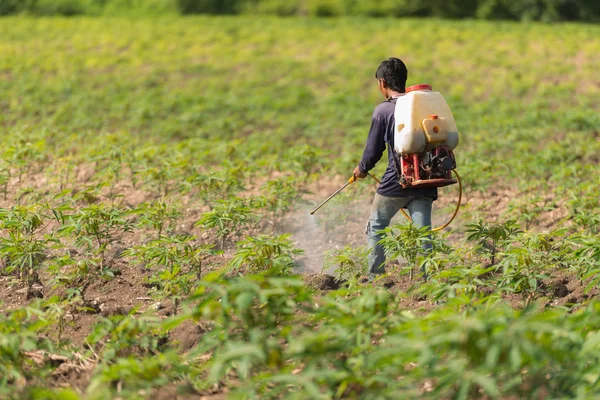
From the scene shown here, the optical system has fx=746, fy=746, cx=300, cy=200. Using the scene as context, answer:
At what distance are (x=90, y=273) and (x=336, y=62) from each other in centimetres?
1138

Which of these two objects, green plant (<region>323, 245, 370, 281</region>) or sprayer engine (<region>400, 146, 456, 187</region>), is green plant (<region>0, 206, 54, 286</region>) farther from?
sprayer engine (<region>400, 146, 456, 187</region>)

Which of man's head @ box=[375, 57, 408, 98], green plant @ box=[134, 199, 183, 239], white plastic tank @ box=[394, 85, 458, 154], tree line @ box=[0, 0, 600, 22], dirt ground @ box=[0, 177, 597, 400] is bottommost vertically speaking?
dirt ground @ box=[0, 177, 597, 400]

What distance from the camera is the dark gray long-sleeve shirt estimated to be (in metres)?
4.59

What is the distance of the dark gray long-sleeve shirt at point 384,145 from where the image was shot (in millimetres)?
4590

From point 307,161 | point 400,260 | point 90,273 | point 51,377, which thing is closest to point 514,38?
point 307,161

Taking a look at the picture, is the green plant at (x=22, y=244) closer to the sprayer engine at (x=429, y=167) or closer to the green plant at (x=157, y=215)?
the green plant at (x=157, y=215)

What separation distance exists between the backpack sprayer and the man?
0.68ft

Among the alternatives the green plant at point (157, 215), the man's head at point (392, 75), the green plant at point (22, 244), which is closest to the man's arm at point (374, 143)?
the man's head at point (392, 75)

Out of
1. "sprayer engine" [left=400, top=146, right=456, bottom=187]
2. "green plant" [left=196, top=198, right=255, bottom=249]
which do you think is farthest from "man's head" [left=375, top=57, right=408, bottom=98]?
"green plant" [left=196, top=198, right=255, bottom=249]

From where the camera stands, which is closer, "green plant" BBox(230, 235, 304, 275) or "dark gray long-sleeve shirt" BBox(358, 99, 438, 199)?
"green plant" BBox(230, 235, 304, 275)

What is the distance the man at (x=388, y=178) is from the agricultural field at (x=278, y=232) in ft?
0.59

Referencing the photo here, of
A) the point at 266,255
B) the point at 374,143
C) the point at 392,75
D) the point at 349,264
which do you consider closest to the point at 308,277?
the point at 349,264

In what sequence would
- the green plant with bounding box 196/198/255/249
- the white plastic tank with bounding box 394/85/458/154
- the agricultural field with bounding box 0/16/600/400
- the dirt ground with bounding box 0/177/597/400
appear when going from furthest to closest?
the green plant with bounding box 196/198/255/249 → the white plastic tank with bounding box 394/85/458/154 → the dirt ground with bounding box 0/177/597/400 → the agricultural field with bounding box 0/16/600/400

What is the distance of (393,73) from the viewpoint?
461cm
